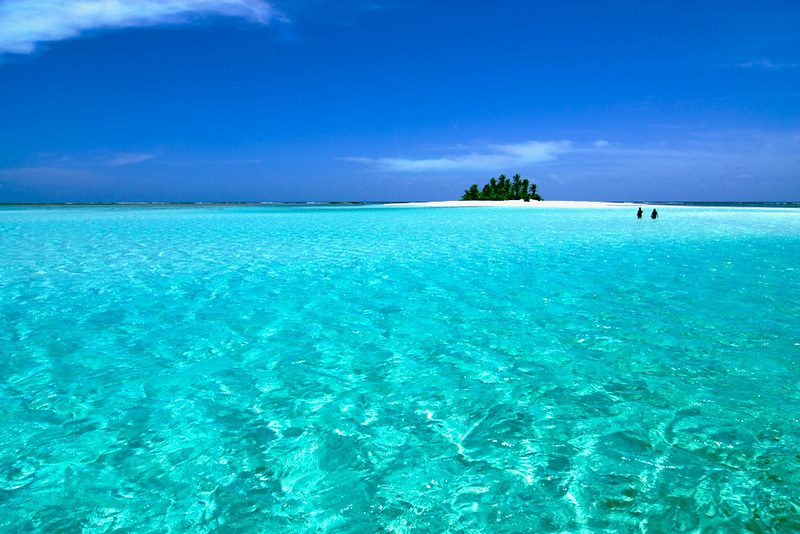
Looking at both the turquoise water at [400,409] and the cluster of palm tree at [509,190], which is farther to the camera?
the cluster of palm tree at [509,190]

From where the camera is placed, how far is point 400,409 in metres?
5.98

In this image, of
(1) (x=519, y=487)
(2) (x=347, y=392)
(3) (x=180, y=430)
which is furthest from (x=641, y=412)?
(3) (x=180, y=430)

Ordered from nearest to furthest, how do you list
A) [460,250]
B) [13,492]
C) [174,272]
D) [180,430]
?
[13,492] < [180,430] < [174,272] < [460,250]

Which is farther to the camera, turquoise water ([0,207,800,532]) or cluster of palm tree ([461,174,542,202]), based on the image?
cluster of palm tree ([461,174,542,202])

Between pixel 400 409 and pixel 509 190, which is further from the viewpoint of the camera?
pixel 509 190

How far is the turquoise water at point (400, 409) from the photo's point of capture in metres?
4.15

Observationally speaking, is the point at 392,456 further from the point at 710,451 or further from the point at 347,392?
the point at 710,451

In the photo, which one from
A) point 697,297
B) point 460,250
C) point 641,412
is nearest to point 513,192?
point 460,250

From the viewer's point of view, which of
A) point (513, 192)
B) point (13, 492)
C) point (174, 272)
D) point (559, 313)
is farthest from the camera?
point (513, 192)

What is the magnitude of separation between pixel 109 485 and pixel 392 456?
2755 mm

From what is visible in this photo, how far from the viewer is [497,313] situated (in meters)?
10.6

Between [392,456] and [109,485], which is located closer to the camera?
[109,485]

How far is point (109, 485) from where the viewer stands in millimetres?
4441

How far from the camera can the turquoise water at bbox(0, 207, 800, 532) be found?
4.15 m
